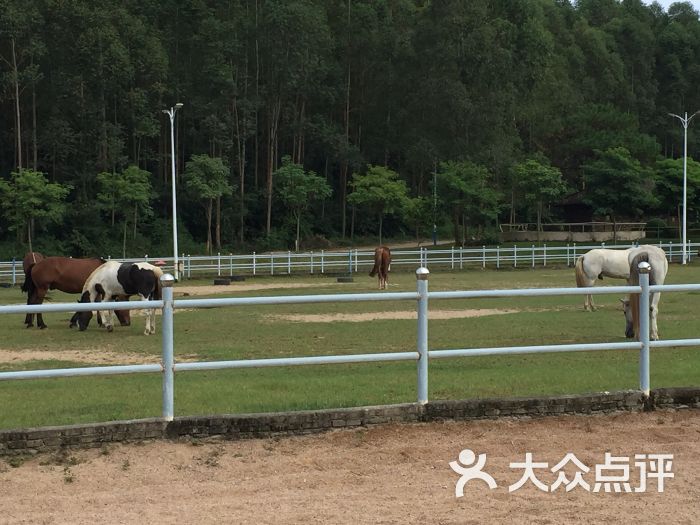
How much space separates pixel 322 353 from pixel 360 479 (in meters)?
6.85

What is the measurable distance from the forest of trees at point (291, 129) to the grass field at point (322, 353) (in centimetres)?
3570

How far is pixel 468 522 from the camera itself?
4.91m

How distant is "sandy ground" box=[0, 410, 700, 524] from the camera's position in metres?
5.07

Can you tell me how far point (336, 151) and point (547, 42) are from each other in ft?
64.6

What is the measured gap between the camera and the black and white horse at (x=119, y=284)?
1658 centimetres

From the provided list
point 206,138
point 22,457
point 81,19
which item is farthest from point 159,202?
point 22,457

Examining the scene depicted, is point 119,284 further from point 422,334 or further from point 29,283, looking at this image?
point 422,334

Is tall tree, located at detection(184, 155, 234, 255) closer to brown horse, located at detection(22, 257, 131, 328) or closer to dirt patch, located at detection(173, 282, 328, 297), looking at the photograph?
dirt patch, located at detection(173, 282, 328, 297)

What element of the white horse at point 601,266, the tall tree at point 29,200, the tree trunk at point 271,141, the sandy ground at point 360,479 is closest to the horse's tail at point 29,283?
the white horse at point 601,266

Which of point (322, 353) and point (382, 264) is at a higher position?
point (382, 264)

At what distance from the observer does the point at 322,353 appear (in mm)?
12617

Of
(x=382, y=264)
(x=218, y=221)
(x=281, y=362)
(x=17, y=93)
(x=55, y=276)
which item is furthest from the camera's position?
(x=218, y=221)

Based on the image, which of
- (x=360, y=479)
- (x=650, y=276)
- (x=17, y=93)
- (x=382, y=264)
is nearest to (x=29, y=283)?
(x=382, y=264)

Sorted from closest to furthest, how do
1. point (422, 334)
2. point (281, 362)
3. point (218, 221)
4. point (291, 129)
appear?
point (281, 362)
point (422, 334)
point (218, 221)
point (291, 129)
